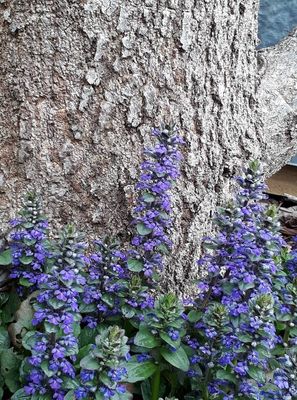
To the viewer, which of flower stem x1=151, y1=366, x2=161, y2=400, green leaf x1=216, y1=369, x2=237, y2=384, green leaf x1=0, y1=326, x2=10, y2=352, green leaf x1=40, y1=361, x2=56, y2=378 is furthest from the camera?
green leaf x1=0, y1=326, x2=10, y2=352

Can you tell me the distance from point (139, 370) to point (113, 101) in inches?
32.5

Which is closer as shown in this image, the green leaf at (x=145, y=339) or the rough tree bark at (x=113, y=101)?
the green leaf at (x=145, y=339)

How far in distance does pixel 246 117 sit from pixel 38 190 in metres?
0.76

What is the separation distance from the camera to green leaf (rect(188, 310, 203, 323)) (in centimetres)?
188

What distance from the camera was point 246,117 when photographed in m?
2.46

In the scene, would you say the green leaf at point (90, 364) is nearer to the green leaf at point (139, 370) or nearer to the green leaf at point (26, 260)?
the green leaf at point (139, 370)

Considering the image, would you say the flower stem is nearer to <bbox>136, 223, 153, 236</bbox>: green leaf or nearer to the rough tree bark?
<bbox>136, 223, 153, 236</bbox>: green leaf

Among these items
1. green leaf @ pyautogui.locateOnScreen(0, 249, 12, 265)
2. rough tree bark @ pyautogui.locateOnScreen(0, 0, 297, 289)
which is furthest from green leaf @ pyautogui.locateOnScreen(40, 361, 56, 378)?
rough tree bark @ pyautogui.locateOnScreen(0, 0, 297, 289)

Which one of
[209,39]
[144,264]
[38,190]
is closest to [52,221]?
[38,190]

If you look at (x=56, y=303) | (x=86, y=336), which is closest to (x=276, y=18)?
(x=86, y=336)

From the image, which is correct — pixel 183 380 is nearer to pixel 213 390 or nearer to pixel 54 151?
pixel 213 390

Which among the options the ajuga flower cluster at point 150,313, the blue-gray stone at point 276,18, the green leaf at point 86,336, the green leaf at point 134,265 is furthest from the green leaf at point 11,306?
the blue-gray stone at point 276,18

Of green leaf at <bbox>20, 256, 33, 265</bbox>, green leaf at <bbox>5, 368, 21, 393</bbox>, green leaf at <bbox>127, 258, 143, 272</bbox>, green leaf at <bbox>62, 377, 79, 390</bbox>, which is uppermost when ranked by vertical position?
green leaf at <bbox>127, 258, 143, 272</bbox>

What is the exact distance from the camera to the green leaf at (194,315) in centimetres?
188
